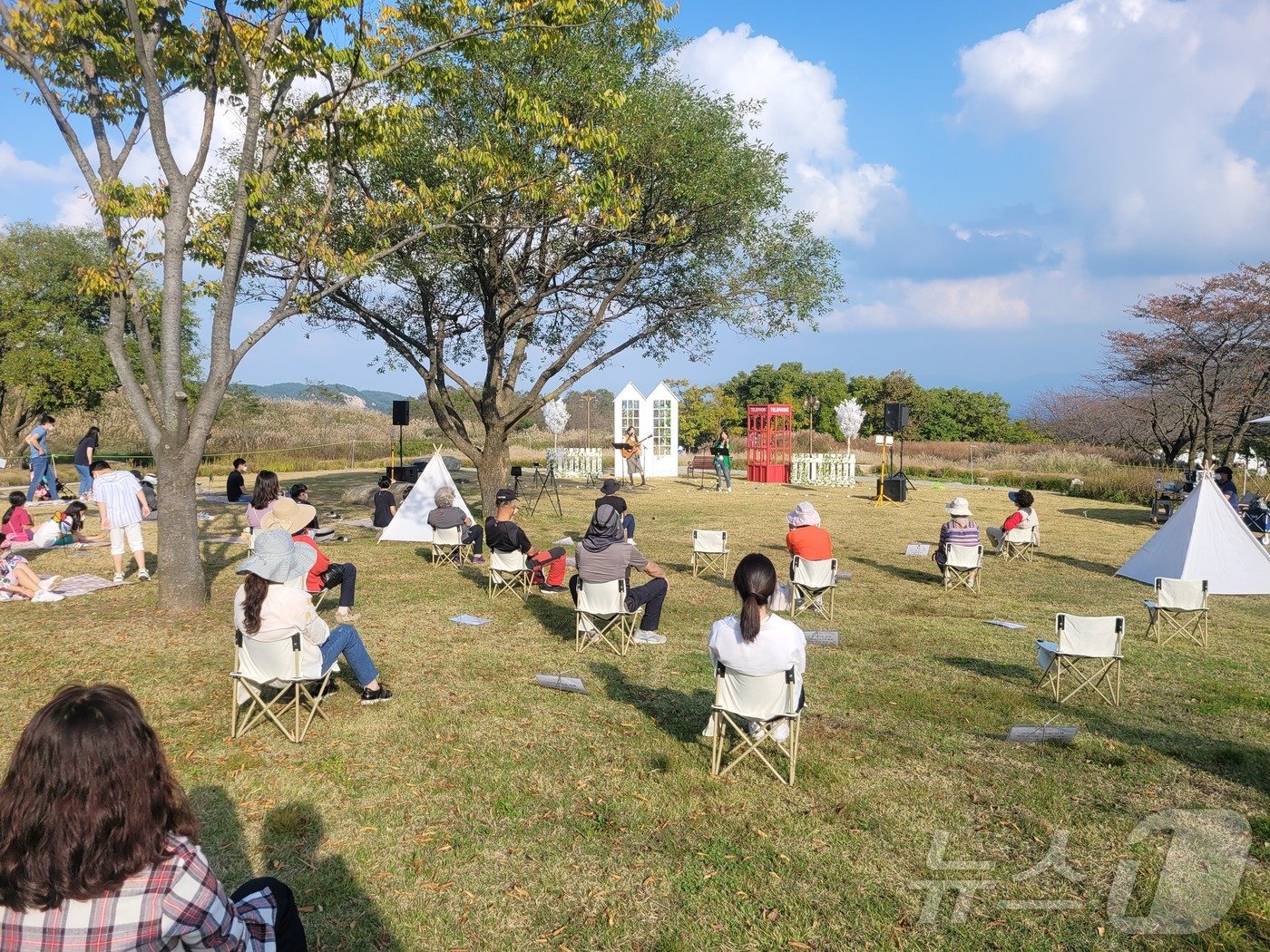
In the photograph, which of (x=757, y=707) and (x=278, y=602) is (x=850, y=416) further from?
(x=278, y=602)

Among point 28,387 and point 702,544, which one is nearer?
point 702,544

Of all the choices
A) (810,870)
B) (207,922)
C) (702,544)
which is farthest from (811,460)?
(207,922)

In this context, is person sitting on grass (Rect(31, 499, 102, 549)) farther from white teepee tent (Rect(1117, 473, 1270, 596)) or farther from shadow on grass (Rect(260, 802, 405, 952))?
white teepee tent (Rect(1117, 473, 1270, 596))

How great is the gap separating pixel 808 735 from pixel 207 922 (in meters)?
4.04

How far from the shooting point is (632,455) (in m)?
25.8

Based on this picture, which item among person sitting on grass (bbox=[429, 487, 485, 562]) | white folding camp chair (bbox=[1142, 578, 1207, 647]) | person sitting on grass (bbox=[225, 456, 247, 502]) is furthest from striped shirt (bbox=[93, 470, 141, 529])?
white folding camp chair (bbox=[1142, 578, 1207, 647])

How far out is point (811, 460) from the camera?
2748 cm

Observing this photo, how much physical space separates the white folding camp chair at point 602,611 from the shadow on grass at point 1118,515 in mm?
15059

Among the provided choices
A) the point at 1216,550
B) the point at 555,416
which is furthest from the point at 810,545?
the point at 555,416

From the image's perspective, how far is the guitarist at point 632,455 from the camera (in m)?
25.3

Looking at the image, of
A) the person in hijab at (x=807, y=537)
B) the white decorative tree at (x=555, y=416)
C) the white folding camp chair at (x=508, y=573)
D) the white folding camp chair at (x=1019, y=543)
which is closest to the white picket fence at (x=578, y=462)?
the white decorative tree at (x=555, y=416)

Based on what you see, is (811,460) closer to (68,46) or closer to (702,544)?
(702,544)

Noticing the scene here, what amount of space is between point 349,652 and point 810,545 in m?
4.91

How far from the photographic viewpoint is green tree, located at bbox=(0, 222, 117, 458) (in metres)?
26.7
